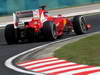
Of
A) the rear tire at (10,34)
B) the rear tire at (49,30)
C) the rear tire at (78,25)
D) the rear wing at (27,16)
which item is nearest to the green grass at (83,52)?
the rear tire at (49,30)

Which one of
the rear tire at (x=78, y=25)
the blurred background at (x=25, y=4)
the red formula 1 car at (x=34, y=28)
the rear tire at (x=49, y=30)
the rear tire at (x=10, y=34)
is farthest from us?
the blurred background at (x=25, y=4)

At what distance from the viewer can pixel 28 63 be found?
1144cm

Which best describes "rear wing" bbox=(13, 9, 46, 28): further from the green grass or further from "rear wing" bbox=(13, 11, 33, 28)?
the green grass

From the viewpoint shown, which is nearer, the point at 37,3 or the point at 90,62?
the point at 90,62

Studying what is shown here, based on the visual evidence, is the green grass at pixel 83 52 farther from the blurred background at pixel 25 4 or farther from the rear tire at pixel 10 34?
the blurred background at pixel 25 4

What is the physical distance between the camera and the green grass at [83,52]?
10.8m

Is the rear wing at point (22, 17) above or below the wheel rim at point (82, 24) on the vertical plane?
above

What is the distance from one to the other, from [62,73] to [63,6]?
22987 mm

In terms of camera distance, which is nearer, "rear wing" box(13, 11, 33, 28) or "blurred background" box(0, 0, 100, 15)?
"rear wing" box(13, 11, 33, 28)

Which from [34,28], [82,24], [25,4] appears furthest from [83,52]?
[25,4]

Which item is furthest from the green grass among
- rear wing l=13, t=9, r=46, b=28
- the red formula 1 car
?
rear wing l=13, t=9, r=46, b=28

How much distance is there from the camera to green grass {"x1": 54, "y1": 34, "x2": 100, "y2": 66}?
10.8 metres

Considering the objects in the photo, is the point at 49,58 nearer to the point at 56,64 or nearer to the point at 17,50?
the point at 56,64

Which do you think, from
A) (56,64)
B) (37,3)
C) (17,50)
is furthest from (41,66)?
(37,3)
